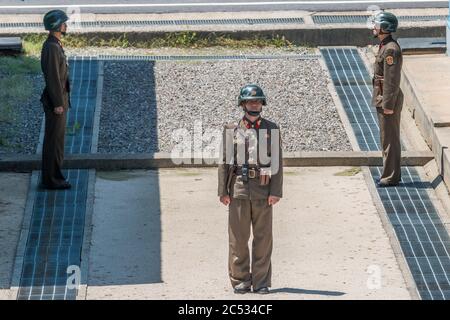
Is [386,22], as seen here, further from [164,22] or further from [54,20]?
[164,22]

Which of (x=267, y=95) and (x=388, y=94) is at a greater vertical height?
(x=267, y=95)

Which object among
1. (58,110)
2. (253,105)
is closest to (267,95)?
(58,110)

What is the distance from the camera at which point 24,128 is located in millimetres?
17688

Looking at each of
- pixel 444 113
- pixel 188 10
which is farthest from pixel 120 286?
pixel 188 10

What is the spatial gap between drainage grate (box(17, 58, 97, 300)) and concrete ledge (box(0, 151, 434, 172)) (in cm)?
15

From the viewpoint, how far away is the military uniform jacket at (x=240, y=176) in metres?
13.3

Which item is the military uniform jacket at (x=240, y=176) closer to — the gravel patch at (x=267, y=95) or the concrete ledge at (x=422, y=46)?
the gravel patch at (x=267, y=95)

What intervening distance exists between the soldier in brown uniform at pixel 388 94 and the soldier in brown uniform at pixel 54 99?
127 inches

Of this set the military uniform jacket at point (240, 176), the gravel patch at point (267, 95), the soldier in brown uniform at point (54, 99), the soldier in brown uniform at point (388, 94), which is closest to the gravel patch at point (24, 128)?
the soldier in brown uniform at point (54, 99)

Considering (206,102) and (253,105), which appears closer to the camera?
(253,105)

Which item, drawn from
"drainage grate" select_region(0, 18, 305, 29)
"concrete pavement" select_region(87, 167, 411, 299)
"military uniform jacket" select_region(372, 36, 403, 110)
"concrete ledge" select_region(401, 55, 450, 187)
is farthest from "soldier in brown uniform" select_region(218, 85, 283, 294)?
"drainage grate" select_region(0, 18, 305, 29)

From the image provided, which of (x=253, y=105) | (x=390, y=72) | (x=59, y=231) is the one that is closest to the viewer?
(x=253, y=105)

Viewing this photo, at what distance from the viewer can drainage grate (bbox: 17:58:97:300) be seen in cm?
1362

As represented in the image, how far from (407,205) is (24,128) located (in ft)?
15.3
